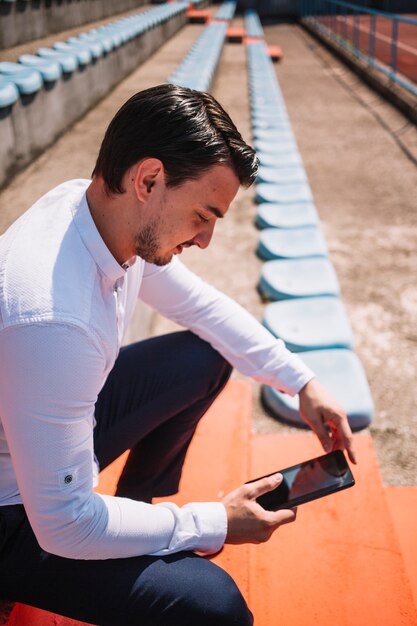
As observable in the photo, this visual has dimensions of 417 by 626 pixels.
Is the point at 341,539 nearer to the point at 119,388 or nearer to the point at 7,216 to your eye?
the point at 119,388

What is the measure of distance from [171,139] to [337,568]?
1.14 metres

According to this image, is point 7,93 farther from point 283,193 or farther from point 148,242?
point 148,242

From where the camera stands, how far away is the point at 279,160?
4422 mm

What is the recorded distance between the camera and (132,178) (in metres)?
1.08

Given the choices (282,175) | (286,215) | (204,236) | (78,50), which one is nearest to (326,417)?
(204,236)

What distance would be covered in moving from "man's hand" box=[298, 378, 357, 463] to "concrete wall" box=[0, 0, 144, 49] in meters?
4.20

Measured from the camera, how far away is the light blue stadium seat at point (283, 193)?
3756 mm

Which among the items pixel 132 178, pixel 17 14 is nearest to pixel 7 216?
pixel 132 178

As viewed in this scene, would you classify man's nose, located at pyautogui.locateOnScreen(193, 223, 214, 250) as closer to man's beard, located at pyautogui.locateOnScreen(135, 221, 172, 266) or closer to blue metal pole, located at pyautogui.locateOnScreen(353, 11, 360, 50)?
man's beard, located at pyautogui.locateOnScreen(135, 221, 172, 266)

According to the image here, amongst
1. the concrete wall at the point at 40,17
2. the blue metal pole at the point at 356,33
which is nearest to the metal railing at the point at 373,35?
the blue metal pole at the point at 356,33

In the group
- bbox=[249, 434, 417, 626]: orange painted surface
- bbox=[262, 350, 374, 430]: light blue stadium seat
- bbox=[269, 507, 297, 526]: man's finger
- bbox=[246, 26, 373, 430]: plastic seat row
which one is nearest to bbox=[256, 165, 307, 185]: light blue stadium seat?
bbox=[246, 26, 373, 430]: plastic seat row

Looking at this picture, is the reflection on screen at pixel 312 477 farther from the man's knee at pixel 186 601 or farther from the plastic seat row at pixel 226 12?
the plastic seat row at pixel 226 12

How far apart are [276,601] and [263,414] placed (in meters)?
0.83

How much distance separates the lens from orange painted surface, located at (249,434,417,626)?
138 centimetres
